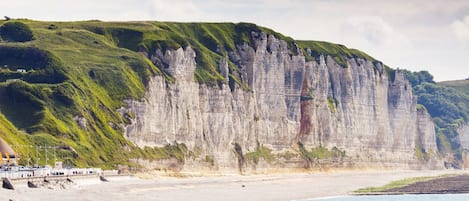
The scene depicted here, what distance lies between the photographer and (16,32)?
163000 mm

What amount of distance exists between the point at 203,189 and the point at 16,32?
2240 inches

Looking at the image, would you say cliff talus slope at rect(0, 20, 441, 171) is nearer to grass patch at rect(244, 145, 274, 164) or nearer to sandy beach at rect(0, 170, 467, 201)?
grass patch at rect(244, 145, 274, 164)

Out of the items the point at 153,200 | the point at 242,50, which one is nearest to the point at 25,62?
Result: the point at 242,50

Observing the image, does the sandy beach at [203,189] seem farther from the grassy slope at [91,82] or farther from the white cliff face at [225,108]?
the grassy slope at [91,82]

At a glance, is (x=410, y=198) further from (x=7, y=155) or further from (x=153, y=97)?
(x=153, y=97)

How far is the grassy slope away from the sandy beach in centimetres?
917

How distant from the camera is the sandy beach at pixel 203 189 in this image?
81.3m

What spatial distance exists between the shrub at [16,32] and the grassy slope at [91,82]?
1432 millimetres

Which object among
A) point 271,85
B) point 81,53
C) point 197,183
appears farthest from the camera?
point 271,85

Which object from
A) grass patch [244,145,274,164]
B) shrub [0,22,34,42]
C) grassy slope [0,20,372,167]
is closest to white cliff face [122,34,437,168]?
grass patch [244,145,274,164]

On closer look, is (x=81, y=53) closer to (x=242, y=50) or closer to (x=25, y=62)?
(x=25, y=62)

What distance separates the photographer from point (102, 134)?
135 m

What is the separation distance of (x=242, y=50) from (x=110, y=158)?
66.8m

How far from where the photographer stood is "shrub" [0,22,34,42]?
529ft
